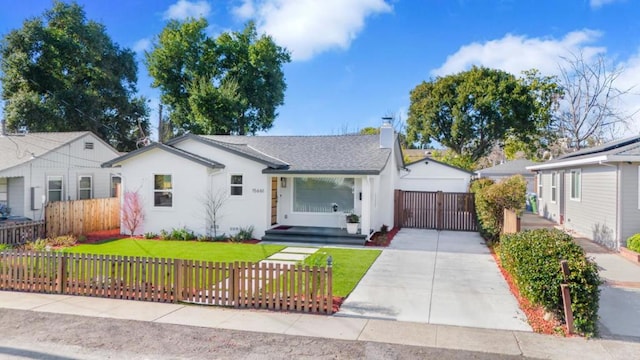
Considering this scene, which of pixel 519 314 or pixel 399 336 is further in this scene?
pixel 519 314

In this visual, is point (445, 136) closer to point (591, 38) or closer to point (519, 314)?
point (591, 38)

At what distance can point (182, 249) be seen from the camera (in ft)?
44.4

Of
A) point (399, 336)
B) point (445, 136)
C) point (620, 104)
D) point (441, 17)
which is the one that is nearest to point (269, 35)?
point (445, 136)

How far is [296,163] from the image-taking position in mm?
16391

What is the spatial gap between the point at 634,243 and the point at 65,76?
35.7m

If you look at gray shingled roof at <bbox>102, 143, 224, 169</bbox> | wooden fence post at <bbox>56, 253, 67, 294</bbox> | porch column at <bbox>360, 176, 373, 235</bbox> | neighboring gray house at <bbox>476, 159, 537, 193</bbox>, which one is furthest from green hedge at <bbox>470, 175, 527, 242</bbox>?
neighboring gray house at <bbox>476, 159, 537, 193</bbox>

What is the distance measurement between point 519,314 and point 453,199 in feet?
38.2

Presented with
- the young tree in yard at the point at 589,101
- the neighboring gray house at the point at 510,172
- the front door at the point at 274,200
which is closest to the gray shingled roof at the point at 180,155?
the front door at the point at 274,200

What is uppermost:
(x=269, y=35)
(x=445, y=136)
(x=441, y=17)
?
(x=269, y=35)

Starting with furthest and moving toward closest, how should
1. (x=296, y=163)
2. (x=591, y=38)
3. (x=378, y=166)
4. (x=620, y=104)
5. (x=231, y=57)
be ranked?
(x=231, y=57), (x=620, y=104), (x=591, y=38), (x=296, y=163), (x=378, y=166)

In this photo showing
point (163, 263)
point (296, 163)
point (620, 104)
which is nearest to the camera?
point (163, 263)

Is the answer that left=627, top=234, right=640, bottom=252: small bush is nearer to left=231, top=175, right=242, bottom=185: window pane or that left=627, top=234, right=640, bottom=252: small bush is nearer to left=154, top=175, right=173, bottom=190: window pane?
left=231, top=175, right=242, bottom=185: window pane

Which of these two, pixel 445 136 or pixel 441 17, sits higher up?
pixel 441 17

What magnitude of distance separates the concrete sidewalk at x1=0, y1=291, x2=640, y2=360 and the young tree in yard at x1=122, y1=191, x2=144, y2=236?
787 centimetres
